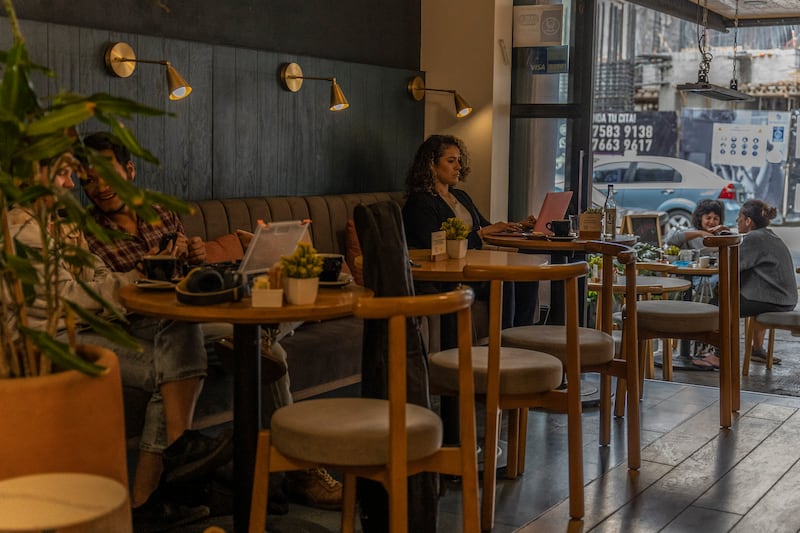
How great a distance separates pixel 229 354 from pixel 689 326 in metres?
2.06

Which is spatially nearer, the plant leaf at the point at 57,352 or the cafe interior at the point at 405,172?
the plant leaf at the point at 57,352

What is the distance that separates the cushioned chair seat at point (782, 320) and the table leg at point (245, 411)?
15.2 feet

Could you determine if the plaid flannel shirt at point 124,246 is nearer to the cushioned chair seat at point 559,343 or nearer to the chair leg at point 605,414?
the cushioned chair seat at point 559,343

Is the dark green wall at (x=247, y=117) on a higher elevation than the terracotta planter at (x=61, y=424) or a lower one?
higher

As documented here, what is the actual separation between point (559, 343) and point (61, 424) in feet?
6.47

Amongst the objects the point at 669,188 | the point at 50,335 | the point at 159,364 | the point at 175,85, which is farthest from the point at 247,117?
the point at 669,188

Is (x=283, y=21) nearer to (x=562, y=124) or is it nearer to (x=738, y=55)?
(x=562, y=124)

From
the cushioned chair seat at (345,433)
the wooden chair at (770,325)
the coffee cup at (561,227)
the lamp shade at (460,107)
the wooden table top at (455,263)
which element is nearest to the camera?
the cushioned chair seat at (345,433)

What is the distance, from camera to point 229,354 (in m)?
3.48

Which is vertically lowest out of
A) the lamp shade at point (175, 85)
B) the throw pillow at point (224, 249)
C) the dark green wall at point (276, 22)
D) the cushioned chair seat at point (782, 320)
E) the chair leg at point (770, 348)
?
the chair leg at point (770, 348)

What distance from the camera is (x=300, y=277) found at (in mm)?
2715

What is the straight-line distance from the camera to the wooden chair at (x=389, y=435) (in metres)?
2.33

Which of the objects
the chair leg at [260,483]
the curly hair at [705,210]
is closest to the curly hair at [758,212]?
the curly hair at [705,210]

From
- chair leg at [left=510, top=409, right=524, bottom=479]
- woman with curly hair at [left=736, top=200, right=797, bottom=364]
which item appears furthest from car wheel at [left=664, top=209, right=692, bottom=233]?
chair leg at [left=510, top=409, right=524, bottom=479]
